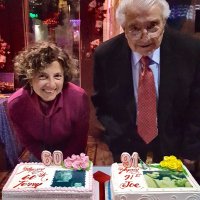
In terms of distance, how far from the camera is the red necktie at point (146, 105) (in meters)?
1.81

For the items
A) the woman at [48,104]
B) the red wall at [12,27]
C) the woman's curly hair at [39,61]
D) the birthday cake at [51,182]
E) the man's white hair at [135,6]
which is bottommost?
the birthday cake at [51,182]

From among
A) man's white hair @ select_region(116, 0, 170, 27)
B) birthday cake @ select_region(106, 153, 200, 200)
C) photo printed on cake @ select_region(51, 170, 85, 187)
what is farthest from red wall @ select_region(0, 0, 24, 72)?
birthday cake @ select_region(106, 153, 200, 200)

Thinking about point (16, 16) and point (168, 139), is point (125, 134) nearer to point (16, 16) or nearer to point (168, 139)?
point (168, 139)

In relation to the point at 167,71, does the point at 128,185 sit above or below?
below

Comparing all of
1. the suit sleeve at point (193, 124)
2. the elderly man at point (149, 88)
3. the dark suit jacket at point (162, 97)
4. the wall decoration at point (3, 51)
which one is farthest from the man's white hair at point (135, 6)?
the wall decoration at point (3, 51)

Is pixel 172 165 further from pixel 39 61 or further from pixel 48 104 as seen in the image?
pixel 39 61

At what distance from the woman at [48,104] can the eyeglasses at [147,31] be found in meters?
0.41

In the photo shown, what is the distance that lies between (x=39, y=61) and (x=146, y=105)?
680 millimetres

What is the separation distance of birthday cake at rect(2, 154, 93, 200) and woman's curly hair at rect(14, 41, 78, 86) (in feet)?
1.68

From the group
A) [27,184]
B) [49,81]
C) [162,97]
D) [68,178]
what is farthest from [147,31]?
[27,184]

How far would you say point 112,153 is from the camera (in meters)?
2.09

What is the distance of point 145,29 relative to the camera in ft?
5.43

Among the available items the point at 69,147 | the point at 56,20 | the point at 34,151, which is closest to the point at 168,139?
the point at 69,147

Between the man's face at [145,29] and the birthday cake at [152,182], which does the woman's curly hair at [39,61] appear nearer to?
the man's face at [145,29]
